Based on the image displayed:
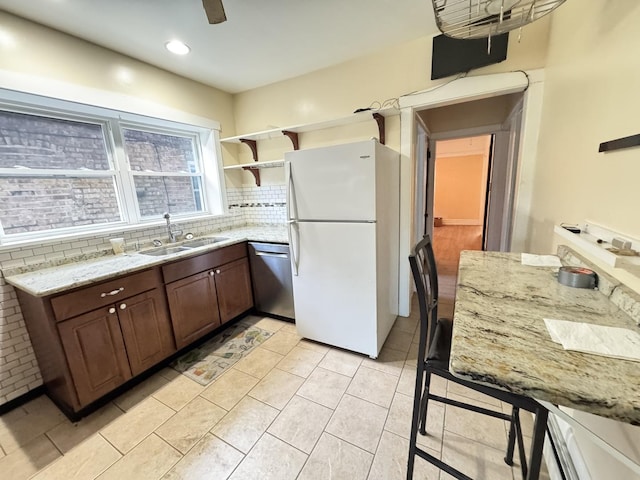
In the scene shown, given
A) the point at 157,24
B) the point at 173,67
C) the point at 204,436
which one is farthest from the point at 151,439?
the point at 173,67

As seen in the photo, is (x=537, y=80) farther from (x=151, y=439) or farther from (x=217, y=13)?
(x=151, y=439)

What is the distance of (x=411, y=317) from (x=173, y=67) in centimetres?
334

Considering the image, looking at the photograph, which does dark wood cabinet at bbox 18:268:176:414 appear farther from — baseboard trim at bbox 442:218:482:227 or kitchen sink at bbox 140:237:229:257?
baseboard trim at bbox 442:218:482:227

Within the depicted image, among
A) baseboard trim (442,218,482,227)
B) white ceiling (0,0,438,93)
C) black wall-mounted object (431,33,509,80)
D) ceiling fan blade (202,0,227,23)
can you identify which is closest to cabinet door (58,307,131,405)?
ceiling fan blade (202,0,227,23)

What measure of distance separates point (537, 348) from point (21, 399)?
294cm

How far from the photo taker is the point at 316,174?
202 cm

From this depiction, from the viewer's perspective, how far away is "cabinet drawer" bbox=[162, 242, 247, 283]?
207 cm

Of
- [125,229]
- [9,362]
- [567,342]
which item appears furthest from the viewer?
[125,229]

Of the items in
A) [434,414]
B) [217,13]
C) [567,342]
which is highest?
[217,13]

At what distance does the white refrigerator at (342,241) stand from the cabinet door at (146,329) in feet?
3.44

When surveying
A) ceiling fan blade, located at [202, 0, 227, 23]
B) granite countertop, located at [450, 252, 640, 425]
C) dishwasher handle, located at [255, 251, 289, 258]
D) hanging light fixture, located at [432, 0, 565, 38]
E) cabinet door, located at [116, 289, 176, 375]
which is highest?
ceiling fan blade, located at [202, 0, 227, 23]

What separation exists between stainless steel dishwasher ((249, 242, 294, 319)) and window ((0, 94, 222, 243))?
1.01m

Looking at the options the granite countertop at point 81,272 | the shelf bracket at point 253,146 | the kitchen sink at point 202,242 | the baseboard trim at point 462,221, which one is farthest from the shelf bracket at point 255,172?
the baseboard trim at point 462,221

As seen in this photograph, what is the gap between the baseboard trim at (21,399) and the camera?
1.74 meters
